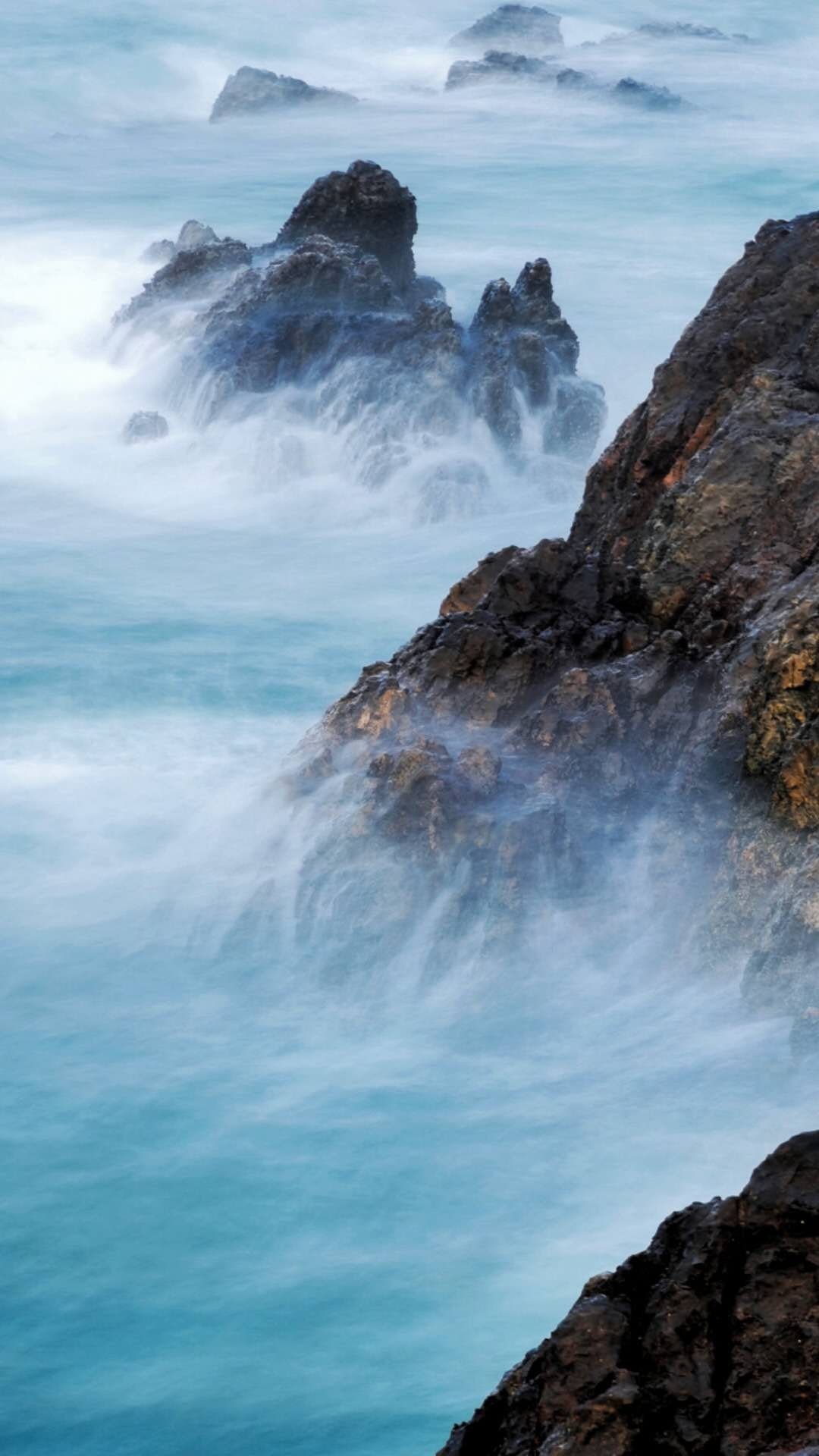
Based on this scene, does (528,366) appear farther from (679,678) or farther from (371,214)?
(679,678)

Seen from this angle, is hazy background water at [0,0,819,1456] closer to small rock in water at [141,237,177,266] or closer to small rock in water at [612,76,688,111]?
small rock in water at [141,237,177,266]

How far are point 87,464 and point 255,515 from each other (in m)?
2.59

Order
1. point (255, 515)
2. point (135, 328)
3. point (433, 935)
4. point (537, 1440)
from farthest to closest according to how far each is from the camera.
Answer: point (135, 328) < point (255, 515) < point (433, 935) < point (537, 1440)

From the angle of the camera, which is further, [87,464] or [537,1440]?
[87,464]

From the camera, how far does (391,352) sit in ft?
67.4

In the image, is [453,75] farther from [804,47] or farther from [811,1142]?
[811,1142]

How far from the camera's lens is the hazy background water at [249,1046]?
761 centimetres

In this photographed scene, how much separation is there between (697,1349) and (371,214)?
18851mm

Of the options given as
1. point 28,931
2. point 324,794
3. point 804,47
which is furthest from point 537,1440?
point 804,47

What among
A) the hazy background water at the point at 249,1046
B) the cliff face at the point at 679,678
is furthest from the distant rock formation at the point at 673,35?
the cliff face at the point at 679,678

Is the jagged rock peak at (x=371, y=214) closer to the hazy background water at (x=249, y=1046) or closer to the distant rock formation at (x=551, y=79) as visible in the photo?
the hazy background water at (x=249, y=1046)

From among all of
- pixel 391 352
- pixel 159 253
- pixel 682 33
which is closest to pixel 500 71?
pixel 682 33

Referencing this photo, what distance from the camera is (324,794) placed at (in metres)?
9.98

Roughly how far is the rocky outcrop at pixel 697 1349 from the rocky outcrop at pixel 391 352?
1509 cm
